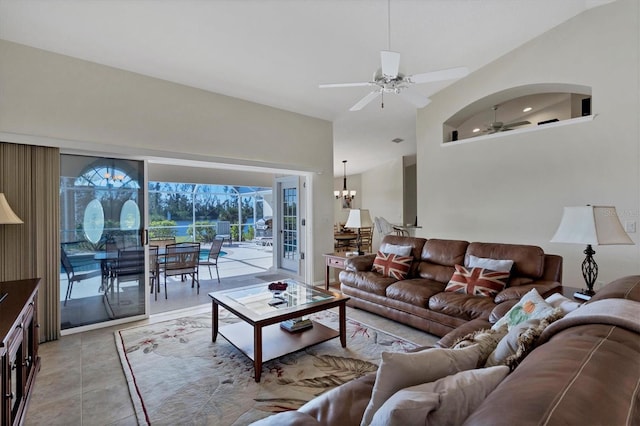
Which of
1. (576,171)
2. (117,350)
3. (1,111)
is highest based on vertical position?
(1,111)

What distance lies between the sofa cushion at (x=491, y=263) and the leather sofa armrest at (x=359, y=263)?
1.31m

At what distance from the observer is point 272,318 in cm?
250

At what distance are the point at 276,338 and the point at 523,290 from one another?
2298mm

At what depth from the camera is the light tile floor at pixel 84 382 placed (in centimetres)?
205

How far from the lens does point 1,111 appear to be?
9.66ft

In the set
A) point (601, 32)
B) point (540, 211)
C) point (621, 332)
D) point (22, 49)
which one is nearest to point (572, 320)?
point (621, 332)

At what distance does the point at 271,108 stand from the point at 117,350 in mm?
3802

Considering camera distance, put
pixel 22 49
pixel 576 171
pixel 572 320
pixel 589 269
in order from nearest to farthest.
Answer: pixel 572 320 → pixel 589 269 → pixel 22 49 → pixel 576 171

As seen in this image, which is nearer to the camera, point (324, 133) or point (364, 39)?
point (364, 39)

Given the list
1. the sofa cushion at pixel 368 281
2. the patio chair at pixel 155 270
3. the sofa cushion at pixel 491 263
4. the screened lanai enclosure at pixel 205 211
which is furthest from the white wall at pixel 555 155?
the screened lanai enclosure at pixel 205 211

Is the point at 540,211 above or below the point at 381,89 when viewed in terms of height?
below

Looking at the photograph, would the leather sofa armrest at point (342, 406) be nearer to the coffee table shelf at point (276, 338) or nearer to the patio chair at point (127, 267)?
the coffee table shelf at point (276, 338)

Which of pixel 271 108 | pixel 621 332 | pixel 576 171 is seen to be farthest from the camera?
pixel 271 108

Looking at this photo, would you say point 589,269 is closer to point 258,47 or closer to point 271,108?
point 258,47
